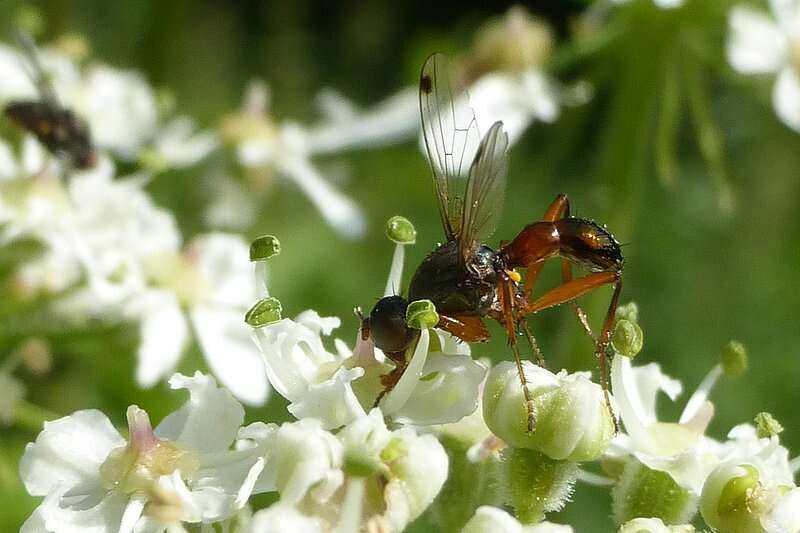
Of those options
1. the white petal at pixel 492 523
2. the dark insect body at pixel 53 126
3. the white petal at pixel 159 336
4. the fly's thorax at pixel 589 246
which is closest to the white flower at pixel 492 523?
the white petal at pixel 492 523

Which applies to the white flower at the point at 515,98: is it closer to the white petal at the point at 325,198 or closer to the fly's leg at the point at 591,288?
the white petal at the point at 325,198

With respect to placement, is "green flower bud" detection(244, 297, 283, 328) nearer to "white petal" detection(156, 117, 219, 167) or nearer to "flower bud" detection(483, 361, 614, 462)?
"flower bud" detection(483, 361, 614, 462)

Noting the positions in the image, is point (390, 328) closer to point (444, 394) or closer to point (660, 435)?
point (444, 394)

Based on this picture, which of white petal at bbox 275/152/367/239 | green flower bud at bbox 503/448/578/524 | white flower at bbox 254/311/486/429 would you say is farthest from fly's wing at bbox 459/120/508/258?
white petal at bbox 275/152/367/239

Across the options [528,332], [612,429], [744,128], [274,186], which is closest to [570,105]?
[274,186]

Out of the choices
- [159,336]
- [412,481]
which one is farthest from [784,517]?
[159,336]

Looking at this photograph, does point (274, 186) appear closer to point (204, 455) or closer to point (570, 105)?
point (570, 105)
